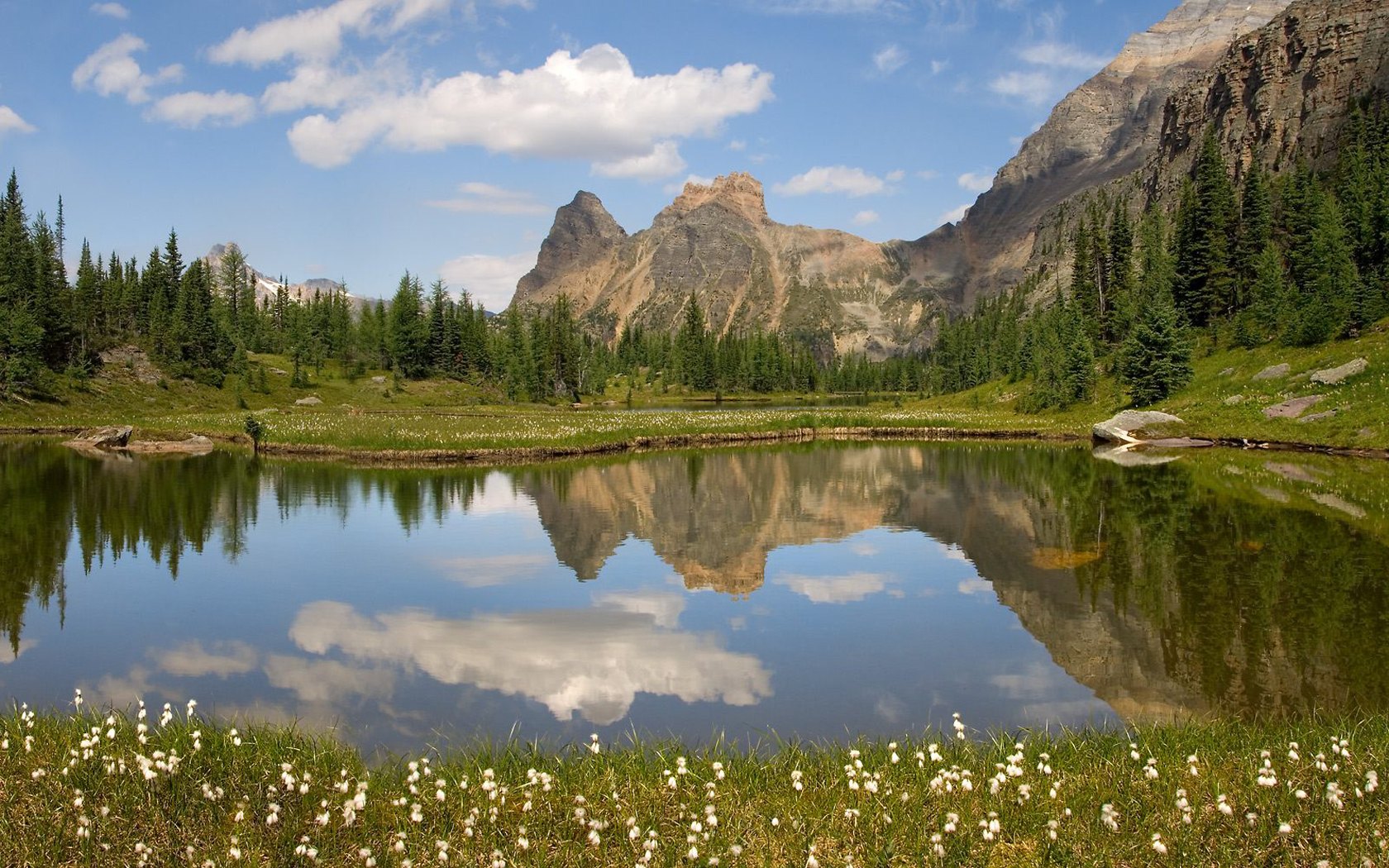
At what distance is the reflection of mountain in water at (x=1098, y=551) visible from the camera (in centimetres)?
1390

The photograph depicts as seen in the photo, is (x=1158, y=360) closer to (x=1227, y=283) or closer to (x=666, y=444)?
Answer: (x=1227, y=283)

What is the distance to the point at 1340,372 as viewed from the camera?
52.1 metres

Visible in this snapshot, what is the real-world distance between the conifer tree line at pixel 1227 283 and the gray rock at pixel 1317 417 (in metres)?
12.8

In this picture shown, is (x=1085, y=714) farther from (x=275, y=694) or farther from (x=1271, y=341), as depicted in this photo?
(x=1271, y=341)

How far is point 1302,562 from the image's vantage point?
21.1 m

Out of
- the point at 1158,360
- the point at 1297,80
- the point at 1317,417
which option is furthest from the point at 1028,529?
the point at 1297,80

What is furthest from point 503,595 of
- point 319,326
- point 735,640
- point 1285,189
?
point 319,326

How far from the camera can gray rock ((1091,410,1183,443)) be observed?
58.9 metres

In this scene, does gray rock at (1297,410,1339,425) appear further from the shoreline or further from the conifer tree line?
the conifer tree line

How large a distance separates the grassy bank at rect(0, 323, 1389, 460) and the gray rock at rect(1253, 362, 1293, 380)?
0.35m

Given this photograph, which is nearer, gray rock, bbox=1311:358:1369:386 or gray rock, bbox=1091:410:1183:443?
gray rock, bbox=1311:358:1369:386

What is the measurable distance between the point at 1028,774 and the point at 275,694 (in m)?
11.0

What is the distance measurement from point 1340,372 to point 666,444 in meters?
43.2

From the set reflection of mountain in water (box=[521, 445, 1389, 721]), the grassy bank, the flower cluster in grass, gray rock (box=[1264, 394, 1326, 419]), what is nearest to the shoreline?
the grassy bank
